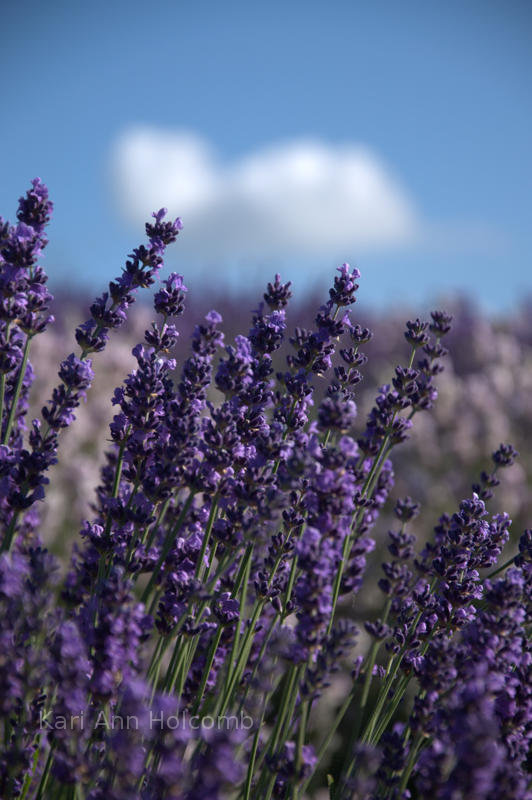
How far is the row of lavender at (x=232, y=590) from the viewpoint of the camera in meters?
1.26

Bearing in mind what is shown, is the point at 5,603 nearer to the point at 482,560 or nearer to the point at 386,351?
the point at 482,560

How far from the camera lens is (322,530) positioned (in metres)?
1.46

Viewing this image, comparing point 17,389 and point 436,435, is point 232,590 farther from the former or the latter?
point 436,435

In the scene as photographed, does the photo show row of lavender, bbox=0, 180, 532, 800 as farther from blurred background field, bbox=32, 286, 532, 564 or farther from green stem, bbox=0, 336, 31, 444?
blurred background field, bbox=32, 286, 532, 564

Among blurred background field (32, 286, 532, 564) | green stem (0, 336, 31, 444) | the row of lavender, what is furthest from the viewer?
blurred background field (32, 286, 532, 564)

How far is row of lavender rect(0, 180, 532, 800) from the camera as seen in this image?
1256mm

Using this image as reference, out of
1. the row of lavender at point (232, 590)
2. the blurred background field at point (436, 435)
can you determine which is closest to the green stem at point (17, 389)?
the row of lavender at point (232, 590)

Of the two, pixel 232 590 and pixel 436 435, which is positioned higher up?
pixel 436 435

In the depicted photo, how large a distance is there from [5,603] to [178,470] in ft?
1.56

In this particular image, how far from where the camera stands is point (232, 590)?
5.97 feet

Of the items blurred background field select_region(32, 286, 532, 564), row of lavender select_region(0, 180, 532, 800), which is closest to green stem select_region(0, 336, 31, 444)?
row of lavender select_region(0, 180, 532, 800)

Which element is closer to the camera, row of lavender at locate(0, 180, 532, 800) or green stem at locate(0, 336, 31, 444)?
row of lavender at locate(0, 180, 532, 800)

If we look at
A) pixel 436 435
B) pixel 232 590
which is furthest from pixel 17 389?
pixel 436 435

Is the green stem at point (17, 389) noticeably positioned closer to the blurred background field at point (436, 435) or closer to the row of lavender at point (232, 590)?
the row of lavender at point (232, 590)
